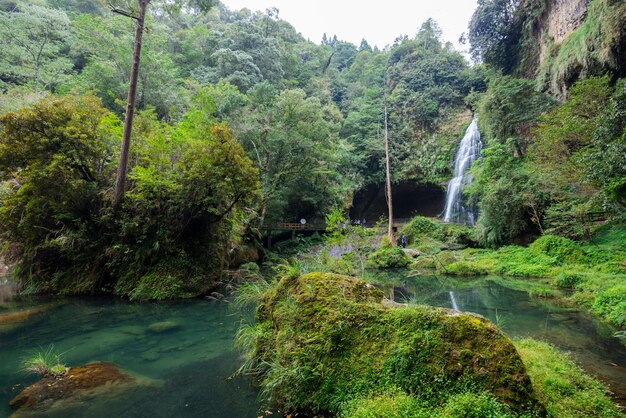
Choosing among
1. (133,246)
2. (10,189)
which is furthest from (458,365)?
(10,189)

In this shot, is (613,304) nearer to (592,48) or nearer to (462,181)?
(592,48)

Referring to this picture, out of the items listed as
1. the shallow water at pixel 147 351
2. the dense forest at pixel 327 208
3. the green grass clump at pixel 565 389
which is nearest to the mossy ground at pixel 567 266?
the dense forest at pixel 327 208

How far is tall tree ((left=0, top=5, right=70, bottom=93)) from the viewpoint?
23734mm

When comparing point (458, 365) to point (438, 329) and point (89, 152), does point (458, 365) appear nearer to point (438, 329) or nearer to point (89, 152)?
point (438, 329)

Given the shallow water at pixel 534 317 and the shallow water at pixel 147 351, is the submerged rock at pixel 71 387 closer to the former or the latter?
the shallow water at pixel 147 351

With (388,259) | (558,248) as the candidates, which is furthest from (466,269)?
(388,259)

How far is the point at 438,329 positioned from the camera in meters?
3.37

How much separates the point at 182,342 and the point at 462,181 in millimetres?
24269

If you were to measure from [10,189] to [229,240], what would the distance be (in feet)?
26.3

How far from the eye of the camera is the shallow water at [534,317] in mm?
4605

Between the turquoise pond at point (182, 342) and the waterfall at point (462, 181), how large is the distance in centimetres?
1442

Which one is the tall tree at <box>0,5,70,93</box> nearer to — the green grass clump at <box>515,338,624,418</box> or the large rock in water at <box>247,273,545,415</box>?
the large rock in water at <box>247,273,545,415</box>

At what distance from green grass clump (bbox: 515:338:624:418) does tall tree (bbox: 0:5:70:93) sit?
1226 inches

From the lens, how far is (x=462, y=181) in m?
25.2
